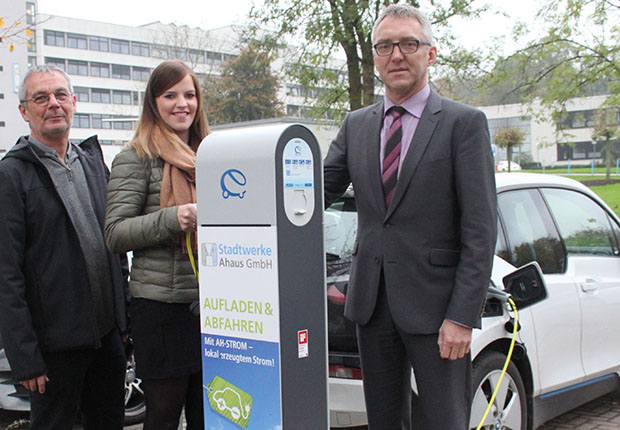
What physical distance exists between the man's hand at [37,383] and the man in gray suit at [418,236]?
4.49 feet

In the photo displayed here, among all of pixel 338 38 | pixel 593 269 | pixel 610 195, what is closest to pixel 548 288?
pixel 593 269

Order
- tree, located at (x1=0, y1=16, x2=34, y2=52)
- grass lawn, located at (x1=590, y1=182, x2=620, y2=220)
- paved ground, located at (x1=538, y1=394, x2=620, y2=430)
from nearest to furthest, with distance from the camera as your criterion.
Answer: paved ground, located at (x1=538, y1=394, x2=620, y2=430), tree, located at (x1=0, y1=16, x2=34, y2=52), grass lawn, located at (x1=590, y1=182, x2=620, y2=220)

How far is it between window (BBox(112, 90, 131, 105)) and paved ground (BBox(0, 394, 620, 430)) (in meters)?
81.8

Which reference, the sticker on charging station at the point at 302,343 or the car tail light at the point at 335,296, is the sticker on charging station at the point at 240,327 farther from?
the car tail light at the point at 335,296

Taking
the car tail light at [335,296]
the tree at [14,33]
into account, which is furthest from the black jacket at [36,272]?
the tree at [14,33]

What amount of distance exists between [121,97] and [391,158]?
85124mm

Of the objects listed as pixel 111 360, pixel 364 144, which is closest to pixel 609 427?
pixel 364 144

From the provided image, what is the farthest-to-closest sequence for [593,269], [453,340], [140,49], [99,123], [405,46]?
1. [140,49]
2. [99,123]
3. [593,269]
4. [405,46]
5. [453,340]

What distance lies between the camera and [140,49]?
84.6 meters

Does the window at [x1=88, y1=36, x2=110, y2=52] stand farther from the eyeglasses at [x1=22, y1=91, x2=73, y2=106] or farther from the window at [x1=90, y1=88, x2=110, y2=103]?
the eyeglasses at [x1=22, y1=91, x2=73, y2=106]

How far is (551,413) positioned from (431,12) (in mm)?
10862

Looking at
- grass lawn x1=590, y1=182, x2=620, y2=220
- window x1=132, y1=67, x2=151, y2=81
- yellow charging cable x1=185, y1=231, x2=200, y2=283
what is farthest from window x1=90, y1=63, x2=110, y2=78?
yellow charging cable x1=185, y1=231, x2=200, y2=283

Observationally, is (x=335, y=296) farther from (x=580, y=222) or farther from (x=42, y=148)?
(x=580, y=222)

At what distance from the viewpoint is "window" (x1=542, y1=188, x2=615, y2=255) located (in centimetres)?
449
